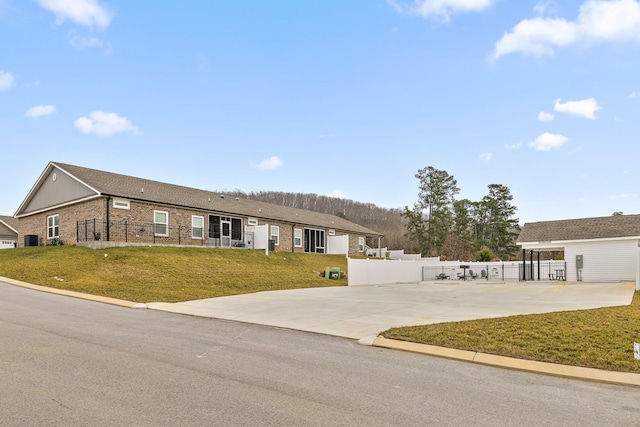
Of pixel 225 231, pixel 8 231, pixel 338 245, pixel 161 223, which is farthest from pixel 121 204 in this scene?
pixel 8 231

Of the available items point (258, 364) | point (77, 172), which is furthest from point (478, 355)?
point (77, 172)

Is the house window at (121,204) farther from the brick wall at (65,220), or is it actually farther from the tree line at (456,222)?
the tree line at (456,222)

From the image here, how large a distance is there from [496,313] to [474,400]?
23.0 ft

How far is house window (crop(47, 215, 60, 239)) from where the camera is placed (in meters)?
27.5

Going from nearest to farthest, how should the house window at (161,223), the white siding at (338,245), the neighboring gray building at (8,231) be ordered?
the house window at (161,223)
the white siding at (338,245)
the neighboring gray building at (8,231)

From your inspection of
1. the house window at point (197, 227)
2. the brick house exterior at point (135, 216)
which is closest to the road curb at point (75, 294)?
the brick house exterior at point (135, 216)

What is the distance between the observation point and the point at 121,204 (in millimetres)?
24094

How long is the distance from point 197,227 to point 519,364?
2457 centimetres

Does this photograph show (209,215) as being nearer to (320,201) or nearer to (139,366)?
(139,366)

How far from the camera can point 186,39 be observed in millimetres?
20250

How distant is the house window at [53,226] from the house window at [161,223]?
289 inches

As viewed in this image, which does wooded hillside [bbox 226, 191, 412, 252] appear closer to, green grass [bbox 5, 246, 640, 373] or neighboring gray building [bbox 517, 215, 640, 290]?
neighboring gray building [bbox 517, 215, 640, 290]

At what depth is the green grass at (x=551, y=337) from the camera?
21.9 feet

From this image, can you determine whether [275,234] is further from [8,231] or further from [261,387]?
[8,231]
